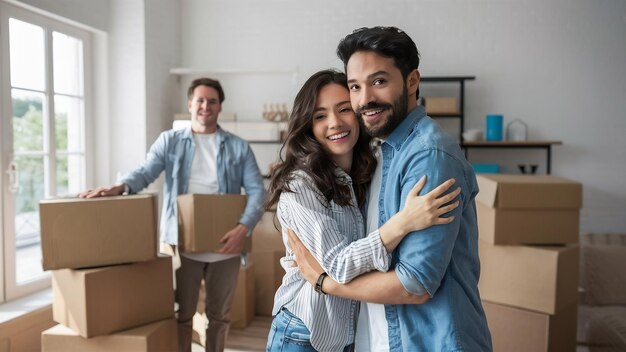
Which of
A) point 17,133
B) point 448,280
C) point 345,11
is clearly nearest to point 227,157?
point 17,133

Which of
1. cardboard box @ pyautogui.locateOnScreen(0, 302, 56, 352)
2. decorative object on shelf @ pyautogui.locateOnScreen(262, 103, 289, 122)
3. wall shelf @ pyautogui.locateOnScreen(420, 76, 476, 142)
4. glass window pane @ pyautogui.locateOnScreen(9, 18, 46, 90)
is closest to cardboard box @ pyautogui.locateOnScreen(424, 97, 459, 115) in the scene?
wall shelf @ pyautogui.locateOnScreen(420, 76, 476, 142)

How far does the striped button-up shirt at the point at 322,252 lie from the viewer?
1.27 meters

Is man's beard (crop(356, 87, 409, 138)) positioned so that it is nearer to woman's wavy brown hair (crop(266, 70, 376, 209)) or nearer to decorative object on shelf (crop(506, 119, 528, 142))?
woman's wavy brown hair (crop(266, 70, 376, 209))

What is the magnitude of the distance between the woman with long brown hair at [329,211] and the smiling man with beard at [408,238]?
0.12 ft

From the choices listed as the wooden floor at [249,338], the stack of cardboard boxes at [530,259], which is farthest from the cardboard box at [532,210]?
the wooden floor at [249,338]

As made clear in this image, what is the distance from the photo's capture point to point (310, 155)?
4.78 feet

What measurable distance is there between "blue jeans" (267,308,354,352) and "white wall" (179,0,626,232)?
10.8 feet

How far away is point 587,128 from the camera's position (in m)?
4.30

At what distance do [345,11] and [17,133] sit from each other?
2.70 m

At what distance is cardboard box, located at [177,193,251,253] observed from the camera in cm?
254

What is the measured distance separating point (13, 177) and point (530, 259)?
258cm

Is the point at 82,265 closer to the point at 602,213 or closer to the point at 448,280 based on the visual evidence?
the point at 448,280

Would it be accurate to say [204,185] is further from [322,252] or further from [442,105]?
[442,105]

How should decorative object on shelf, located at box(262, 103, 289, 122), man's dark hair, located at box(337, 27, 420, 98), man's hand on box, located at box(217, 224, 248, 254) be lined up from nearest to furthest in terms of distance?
man's dark hair, located at box(337, 27, 420, 98) < man's hand on box, located at box(217, 224, 248, 254) < decorative object on shelf, located at box(262, 103, 289, 122)
